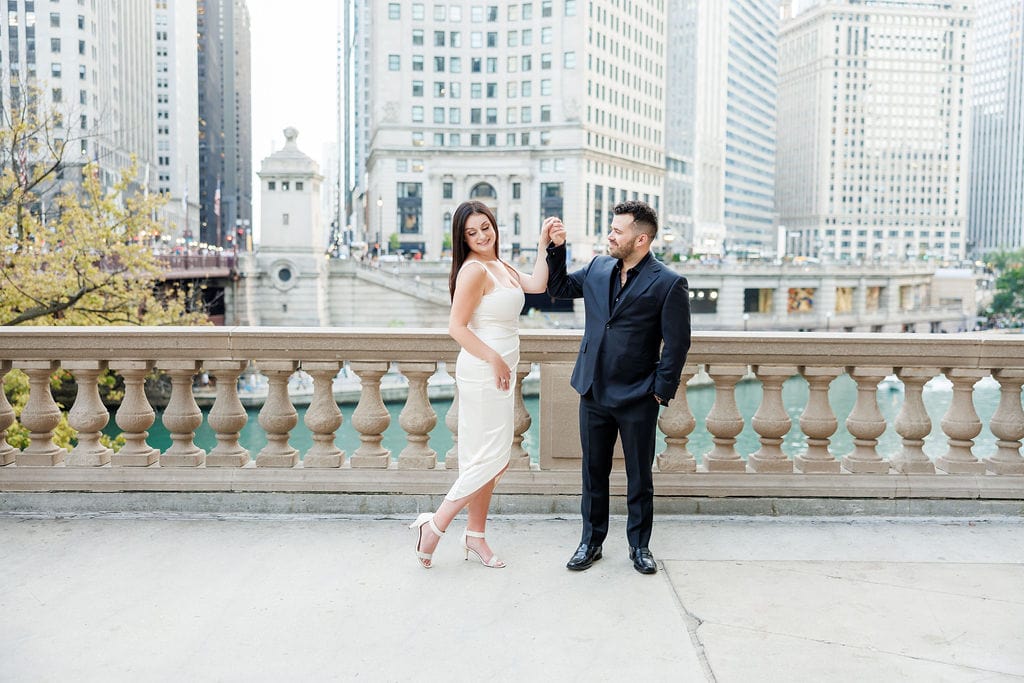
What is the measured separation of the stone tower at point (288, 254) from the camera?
2109 inches

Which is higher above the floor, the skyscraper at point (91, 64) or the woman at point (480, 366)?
the skyscraper at point (91, 64)

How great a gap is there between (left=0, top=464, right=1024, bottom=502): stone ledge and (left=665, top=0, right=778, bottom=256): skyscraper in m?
129

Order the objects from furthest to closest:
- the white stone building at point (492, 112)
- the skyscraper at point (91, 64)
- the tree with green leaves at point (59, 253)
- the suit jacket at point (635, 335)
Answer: the white stone building at point (492, 112) → the skyscraper at point (91, 64) → the tree with green leaves at point (59, 253) → the suit jacket at point (635, 335)

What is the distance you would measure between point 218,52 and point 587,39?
118m

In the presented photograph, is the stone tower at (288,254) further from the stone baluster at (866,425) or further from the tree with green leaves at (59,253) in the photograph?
the stone baluster at (866,425)

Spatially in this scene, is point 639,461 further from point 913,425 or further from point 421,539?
point 913,425

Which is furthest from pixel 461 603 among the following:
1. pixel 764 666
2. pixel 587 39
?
pixel 587 39

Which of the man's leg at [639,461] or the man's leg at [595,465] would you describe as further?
the man's leg at [595,465]

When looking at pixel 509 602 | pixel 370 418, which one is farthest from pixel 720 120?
pixel 509 602

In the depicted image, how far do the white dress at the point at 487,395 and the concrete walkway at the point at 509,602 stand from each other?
0.58 metres

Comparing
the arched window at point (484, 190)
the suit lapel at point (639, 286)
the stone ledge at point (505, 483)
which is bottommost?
the stone ledge at point (505, 483)

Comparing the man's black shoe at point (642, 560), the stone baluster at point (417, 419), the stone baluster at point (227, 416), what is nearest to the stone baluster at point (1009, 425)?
the man's black shoe at point (642, 560)

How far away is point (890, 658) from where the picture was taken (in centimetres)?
387

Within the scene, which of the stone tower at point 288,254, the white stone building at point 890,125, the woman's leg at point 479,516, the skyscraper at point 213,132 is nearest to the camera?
the woman's leg at point 479,516
